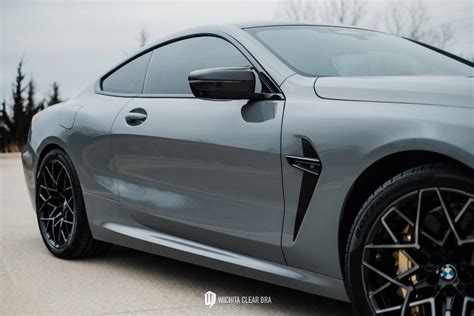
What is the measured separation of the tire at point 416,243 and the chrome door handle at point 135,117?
67.5 inches

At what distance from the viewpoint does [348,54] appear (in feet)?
13.2

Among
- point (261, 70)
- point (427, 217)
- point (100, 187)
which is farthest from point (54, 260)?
point (427, 217)

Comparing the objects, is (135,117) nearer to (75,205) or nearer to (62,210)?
(75,205)

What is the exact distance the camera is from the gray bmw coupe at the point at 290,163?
3.03m

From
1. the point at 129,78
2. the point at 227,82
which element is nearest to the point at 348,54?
the point at 227,82

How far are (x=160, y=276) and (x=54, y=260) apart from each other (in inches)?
35.6

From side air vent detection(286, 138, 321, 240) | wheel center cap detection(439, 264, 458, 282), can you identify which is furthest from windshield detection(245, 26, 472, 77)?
wheel center cap detection(439, 264, 458, 282)

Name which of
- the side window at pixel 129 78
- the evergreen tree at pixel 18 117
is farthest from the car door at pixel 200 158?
the evergreen tree at pixel 18 117

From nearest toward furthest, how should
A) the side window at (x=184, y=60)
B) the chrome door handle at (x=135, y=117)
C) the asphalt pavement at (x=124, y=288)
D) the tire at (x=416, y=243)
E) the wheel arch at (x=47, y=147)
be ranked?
the tire at (x=416, y=243), the asphalt pavement at (x=124, y=288), the side window at (x=184, y=60), the chrome door handle at (x=135, y=117), the wheel arch at (x=47, y=147)

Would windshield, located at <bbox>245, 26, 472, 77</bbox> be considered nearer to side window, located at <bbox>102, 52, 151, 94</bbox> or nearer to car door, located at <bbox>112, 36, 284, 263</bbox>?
car door, located at <bbox>112, 36, 284, 263</bbox>

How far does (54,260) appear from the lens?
5305mm

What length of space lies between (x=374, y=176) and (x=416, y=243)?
13.2 inches

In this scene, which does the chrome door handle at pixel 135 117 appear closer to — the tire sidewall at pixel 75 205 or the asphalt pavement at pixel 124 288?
the tire sidewall at pixel 75 205

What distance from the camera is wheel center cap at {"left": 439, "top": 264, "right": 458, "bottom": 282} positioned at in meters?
2.97
